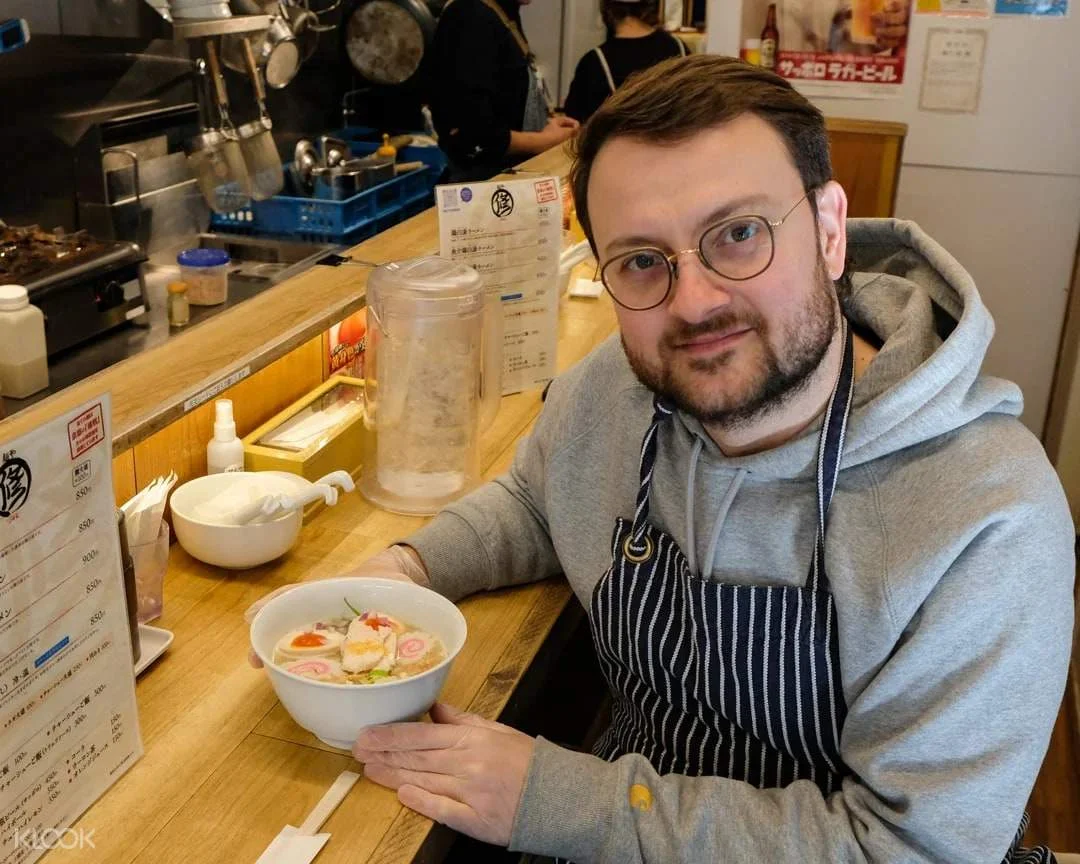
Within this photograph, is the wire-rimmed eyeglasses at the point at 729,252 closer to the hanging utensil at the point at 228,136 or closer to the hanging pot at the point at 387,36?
the hanging utensil at the point at 228,136

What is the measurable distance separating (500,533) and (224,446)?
411mm

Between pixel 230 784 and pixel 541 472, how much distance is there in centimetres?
62

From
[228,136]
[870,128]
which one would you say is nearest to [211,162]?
[228,136]

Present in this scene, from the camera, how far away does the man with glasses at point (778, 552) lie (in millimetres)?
1063

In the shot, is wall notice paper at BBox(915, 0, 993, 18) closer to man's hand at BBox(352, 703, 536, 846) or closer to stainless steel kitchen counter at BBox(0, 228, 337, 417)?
stainless steel kitchen counter at BBox(0, 228, 337, 417)

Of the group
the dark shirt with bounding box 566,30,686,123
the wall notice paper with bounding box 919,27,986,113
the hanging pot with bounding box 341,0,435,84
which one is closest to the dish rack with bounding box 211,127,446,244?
the dark shirt with bounding box 566,30,686,123

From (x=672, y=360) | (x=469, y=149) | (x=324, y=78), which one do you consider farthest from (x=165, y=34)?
(x=672, y=360)

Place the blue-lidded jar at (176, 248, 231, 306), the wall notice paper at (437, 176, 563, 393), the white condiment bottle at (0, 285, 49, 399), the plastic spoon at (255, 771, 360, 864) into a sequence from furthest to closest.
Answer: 1. the blue-lidded jar at (176, 248, 231, 306)
2. the white condiment bottle at (0, 285, 49, 399)
3. the wall notice paper at (437, 176, 563, 393)
4. the plastic spoon at (255, 771, 360, 864)

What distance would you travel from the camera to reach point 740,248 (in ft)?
3.95

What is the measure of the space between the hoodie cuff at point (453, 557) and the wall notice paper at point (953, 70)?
10.9 ft

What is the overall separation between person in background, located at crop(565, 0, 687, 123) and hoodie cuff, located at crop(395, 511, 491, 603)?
10.0ft

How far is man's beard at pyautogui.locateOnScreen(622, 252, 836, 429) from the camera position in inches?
47.4

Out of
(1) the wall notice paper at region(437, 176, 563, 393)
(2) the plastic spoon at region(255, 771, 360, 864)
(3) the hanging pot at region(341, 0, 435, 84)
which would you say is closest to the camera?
(2) the plastic spoon at region(255, 771, 360, 864)

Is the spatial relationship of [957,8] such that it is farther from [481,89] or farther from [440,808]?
[440,808]
